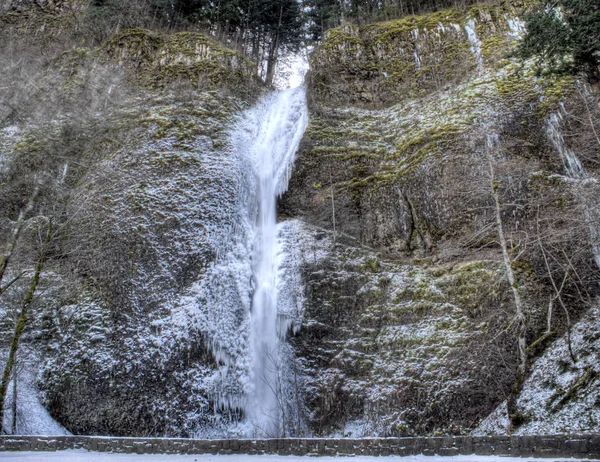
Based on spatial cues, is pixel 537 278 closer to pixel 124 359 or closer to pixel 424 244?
pixel 424 244

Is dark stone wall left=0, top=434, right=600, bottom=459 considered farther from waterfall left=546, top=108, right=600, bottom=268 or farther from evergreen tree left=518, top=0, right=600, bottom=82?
evergreen tree left=518, top=0, right=600, bottom=82

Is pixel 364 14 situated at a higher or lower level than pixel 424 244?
higher

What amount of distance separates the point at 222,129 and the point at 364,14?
39.2 ft

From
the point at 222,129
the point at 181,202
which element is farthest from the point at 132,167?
the point at 222,129

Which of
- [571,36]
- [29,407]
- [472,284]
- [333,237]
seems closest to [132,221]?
[29,407]

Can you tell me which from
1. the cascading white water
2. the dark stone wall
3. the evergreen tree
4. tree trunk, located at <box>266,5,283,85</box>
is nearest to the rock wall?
the cascading white water

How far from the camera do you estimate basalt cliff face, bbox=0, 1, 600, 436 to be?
10.9 meters

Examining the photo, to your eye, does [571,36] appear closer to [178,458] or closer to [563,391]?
[563,391]

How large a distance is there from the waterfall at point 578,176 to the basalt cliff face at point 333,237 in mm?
86

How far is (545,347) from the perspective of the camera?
10742 millimetres

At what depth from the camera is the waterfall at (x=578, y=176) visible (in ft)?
35.1

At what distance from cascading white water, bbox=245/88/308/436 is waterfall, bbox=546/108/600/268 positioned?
9.06 meters

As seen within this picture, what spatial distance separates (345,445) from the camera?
22.6ft

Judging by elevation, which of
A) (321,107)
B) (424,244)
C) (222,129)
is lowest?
(424,244)
